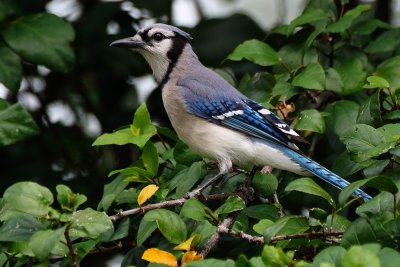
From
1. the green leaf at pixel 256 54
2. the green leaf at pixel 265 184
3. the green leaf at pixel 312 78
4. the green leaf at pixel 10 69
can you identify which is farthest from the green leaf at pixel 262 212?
the green leaf at pixel 10 69

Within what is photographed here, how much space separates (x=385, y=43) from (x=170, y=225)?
1.44 m

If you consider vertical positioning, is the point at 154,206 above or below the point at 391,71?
below

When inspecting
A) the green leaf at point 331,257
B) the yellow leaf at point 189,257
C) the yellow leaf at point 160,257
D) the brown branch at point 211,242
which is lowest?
the brown branch at point 211,242

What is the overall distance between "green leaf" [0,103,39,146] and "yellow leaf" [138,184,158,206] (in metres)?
0.54

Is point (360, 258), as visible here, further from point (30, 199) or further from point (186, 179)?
point (186, 179)

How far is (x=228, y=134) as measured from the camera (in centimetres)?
374

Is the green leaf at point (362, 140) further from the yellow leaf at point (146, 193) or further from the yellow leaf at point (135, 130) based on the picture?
the yellow leaf at point (135, 130)

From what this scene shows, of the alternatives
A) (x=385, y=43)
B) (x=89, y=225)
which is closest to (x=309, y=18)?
(x=385, y=43)

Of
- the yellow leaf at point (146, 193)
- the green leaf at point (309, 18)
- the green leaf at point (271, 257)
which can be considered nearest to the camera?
the green leaf at point (271, 257)

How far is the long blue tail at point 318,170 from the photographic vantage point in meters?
3.23

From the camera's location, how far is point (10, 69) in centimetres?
370

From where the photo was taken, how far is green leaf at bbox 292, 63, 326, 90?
3.31 metres

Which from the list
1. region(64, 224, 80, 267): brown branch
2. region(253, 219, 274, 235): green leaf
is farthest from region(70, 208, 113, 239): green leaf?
region(253, 219, 274, 235): green leaf

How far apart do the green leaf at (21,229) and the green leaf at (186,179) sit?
58cm
